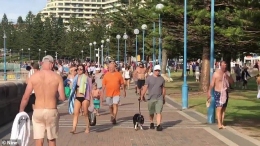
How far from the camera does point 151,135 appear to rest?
11.8 meters

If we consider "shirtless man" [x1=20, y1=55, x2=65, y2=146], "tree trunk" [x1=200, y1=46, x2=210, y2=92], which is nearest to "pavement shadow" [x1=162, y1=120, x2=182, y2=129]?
"shirtless man" [x1=20, y1=55, x2=65, y2=146]

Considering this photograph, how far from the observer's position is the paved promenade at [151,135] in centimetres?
1062

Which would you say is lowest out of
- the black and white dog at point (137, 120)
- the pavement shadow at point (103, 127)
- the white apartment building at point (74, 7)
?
the pavement shadow at point (103, 127)

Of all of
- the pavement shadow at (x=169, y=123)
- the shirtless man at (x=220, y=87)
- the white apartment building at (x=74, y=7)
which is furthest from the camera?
the white apartment building at (x=74, y=7)

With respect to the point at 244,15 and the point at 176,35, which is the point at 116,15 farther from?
the point at 244,15

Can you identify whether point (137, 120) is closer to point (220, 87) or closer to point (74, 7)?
point (220, 87)

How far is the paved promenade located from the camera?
418 inches

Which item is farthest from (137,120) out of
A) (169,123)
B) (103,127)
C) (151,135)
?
(169,123)

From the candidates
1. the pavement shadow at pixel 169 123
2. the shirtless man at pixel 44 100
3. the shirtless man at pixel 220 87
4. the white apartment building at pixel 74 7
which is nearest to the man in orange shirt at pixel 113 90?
the pavement shadow at pixel 169 123

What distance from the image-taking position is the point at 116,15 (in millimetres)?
60219

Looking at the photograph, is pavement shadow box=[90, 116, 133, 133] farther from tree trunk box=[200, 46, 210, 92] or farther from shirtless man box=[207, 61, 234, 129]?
tree trunk box=[200, 46, 210, 92]

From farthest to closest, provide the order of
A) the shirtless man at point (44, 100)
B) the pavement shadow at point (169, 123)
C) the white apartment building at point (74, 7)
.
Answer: the white apartment building at point (74, 7) → the pavement shadow at point (169, 123) → the shirtless man at point (44, 100)

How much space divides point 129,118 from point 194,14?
9.72 meters

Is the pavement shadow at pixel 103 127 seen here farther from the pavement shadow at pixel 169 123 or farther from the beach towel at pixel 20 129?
the beach towel at pixel 20 129
